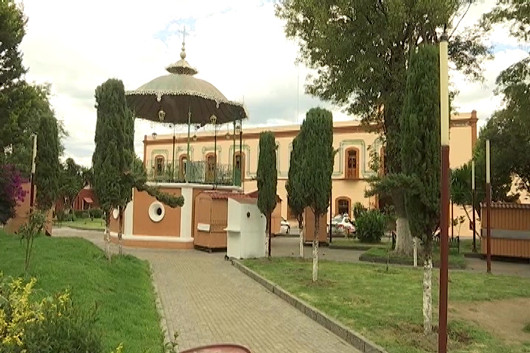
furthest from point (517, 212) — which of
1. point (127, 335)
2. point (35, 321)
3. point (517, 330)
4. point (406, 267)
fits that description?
point (35, 321)

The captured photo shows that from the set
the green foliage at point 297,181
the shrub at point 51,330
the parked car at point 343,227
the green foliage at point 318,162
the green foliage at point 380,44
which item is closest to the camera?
the shrub at point 51,330

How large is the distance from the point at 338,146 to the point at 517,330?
105 feet

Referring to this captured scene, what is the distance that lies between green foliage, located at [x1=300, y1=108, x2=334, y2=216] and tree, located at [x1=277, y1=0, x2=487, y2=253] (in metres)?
4.15

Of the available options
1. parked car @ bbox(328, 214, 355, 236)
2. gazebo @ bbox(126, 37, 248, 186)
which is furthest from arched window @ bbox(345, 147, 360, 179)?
gazebo @ bbox(126, 37, 248, 186)

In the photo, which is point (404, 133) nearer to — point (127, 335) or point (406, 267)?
point (127, 335)

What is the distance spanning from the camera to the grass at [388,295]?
22.9 feet

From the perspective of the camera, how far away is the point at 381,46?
16828 millimetres

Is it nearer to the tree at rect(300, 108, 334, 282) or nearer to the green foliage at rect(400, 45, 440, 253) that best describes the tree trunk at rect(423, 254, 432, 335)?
the green foliage at rect(400, 45, 440, 253)

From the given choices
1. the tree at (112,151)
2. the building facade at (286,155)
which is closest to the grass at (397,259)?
the building facade at (286,155)

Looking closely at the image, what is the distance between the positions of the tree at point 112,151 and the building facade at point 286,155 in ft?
26.7

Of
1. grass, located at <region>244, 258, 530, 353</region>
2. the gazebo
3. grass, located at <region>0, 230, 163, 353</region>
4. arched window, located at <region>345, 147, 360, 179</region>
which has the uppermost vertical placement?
the gazebo

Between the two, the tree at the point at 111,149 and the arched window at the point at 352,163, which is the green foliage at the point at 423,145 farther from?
the arched window at the point at 352,163

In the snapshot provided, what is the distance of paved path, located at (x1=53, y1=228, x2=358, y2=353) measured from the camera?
283 inches

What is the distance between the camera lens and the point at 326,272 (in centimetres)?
1400
